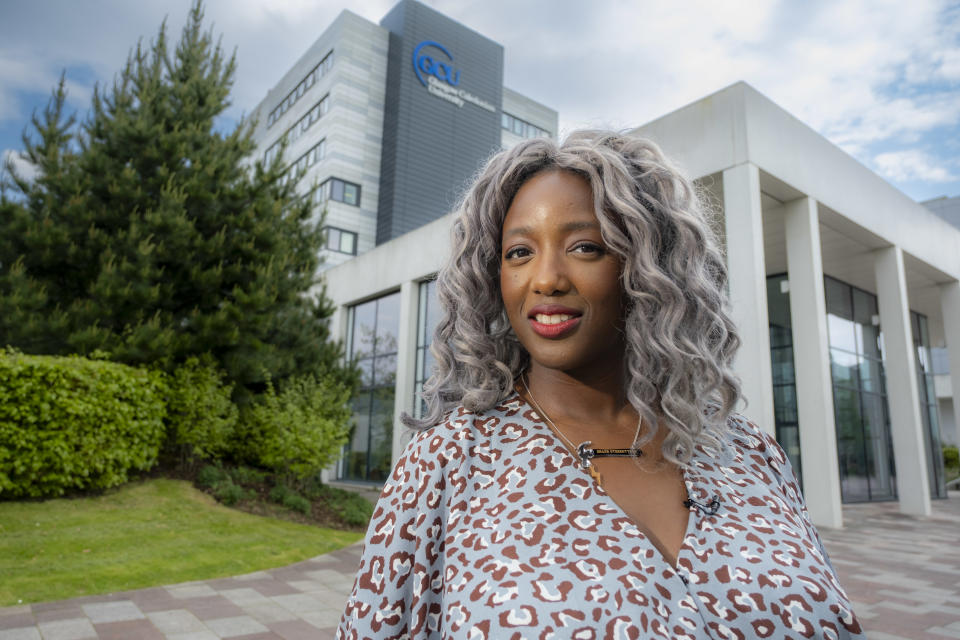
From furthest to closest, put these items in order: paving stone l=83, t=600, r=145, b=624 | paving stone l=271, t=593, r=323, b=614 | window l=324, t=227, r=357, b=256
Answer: window l=324, t=227, r=357, b=256
paving stone l=271, t=593, r=323, b=614
paving stone l=83, t=600, r=145, b=624

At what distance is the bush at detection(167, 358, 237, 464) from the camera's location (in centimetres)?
977

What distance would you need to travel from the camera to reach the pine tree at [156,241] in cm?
929

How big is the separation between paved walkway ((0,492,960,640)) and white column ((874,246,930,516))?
5179 millimetres

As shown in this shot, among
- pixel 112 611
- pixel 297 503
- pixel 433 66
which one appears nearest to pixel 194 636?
pixel 112 611

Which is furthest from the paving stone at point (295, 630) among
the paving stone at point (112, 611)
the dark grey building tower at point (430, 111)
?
the dark grey building tower at point (430, 111)

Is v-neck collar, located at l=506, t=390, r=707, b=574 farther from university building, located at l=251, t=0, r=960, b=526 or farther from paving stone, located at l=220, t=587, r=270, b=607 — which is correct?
paving stone, located at l=220, t=587, r=270, b=607

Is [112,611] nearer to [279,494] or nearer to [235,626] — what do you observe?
[235,626]

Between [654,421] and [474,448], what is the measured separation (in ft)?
1.22

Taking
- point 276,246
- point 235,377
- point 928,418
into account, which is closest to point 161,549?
point 235,377

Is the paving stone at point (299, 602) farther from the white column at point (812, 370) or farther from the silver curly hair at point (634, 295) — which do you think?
the white column at point (812, 370)

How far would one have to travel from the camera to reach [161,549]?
6828 mm

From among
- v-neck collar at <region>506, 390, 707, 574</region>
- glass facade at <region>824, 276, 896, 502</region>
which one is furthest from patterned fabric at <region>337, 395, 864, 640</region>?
glass facade at <region>824, 276, 896, 502</region>

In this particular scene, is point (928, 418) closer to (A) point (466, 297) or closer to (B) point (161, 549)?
(B) point (161, 549)

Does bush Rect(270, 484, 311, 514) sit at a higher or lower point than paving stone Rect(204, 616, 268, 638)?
higher
